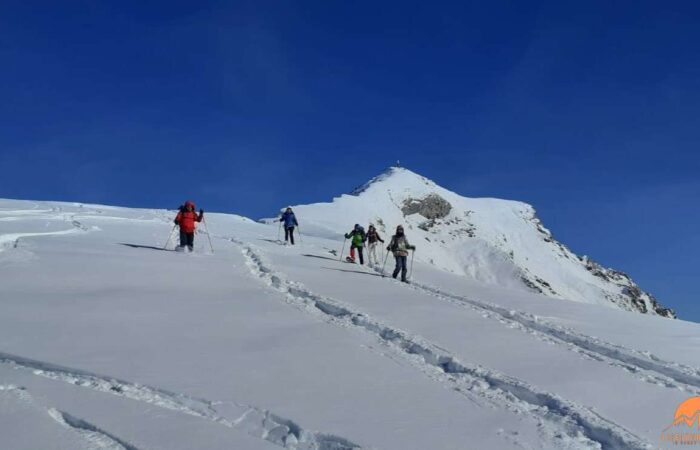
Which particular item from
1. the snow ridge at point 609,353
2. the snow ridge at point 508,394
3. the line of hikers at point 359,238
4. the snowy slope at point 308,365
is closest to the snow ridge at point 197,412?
the snowy slope at point 308,365

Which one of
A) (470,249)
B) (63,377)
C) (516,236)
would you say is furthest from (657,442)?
(516,236)

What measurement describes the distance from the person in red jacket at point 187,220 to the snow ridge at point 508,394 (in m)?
9.85

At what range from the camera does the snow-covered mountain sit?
242 ft

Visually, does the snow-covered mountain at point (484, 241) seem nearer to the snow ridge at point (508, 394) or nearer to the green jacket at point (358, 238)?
the green jacket at point (358, 238)

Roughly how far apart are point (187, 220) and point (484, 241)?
215 ft

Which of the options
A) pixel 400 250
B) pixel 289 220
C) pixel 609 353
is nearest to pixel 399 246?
pixel 400 250

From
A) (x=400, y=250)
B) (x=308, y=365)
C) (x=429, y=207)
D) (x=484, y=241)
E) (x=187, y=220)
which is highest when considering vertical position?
(x=429, y=207)

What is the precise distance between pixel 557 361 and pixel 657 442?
298 centimetres

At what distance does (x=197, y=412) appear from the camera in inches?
259

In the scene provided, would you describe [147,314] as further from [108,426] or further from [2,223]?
[2,223]

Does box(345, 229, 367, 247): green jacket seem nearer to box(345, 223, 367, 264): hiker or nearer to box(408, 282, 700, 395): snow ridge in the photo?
box(345, 223, 367, 264): hiker

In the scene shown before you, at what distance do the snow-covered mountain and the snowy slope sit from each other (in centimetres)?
4715

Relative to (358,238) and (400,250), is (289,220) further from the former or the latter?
(400,250)

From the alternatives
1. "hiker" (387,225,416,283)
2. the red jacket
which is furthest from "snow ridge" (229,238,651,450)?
the red jacket
